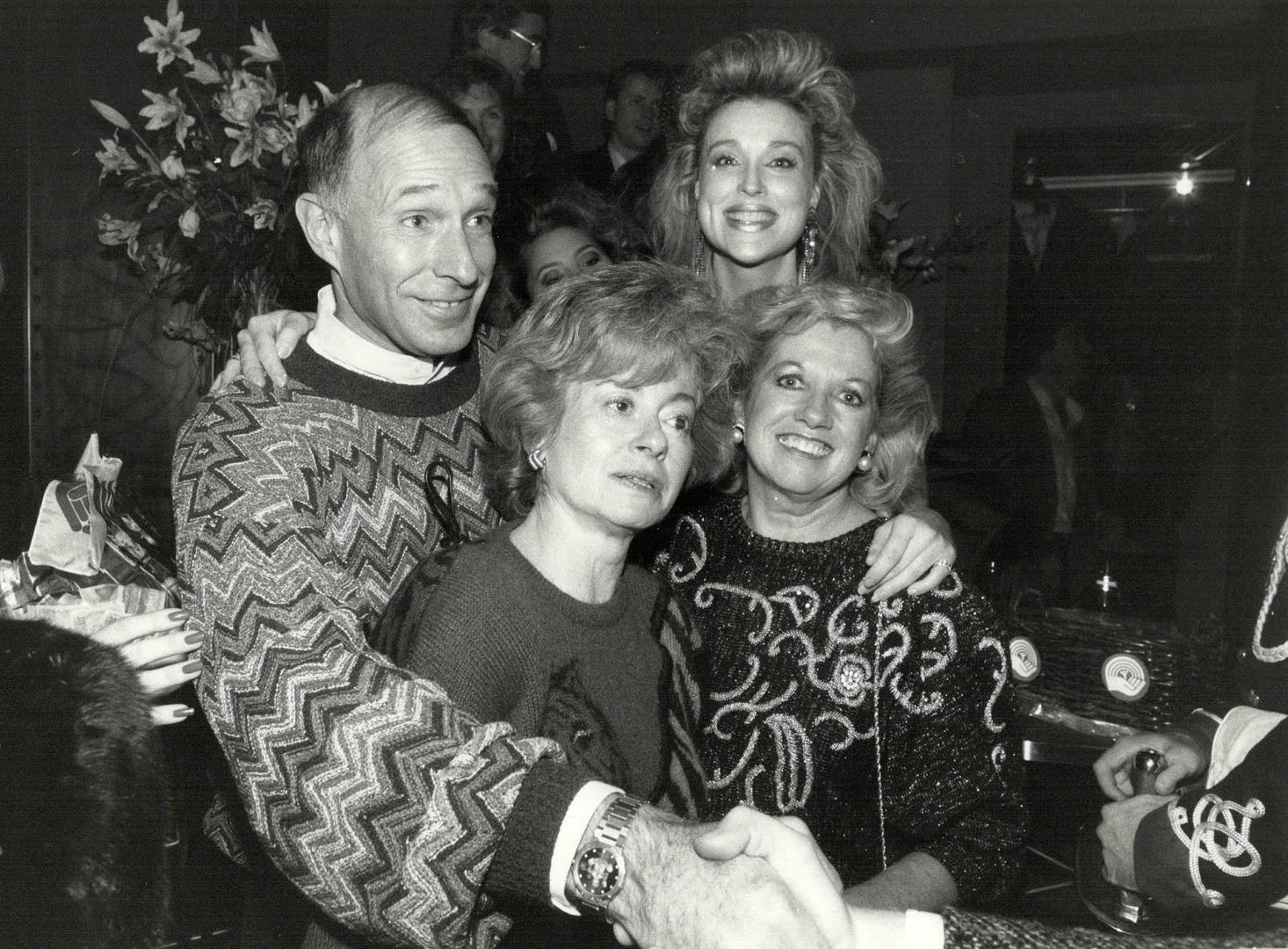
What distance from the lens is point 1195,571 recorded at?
661cm

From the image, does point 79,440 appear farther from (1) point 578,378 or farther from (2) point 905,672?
(2) point 905,672

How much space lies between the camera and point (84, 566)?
2.14 m

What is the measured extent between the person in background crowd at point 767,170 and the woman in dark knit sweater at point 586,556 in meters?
0.69

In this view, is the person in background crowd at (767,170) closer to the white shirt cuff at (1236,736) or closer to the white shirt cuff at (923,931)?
the white shirt cuff at (1236,736)

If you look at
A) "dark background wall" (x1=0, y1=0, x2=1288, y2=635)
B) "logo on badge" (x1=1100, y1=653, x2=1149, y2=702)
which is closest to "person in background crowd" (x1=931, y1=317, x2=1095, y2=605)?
"dark background wall" (x1=0, y1=0, x2=1288, y2=635)

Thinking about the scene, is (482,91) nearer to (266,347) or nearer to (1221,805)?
(266,347)

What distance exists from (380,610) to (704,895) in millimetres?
674

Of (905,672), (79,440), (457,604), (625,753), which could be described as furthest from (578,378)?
(79,440)

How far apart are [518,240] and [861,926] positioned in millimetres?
2060

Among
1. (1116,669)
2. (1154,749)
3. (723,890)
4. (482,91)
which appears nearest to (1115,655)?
(1116,669)

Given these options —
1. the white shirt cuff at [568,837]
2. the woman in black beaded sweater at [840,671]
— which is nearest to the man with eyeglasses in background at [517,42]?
the woman in black beaded sweater at [840,671]

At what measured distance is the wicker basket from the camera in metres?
3.21

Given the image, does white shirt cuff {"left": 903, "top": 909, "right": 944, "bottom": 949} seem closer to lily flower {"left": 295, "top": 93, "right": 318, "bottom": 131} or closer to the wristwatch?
the wristwatch

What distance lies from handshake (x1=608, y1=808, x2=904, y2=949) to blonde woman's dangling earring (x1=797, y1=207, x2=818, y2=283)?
1468mm
